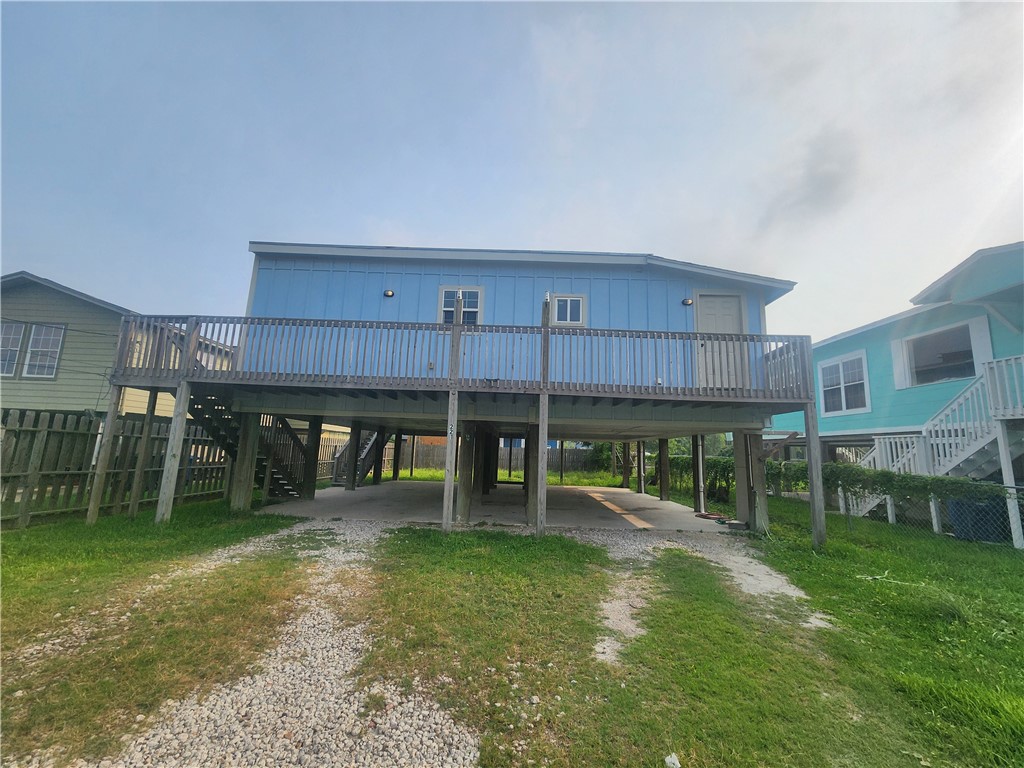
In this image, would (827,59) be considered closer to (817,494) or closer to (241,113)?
(817,494)

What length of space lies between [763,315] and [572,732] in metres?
9.83

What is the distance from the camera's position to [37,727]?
2348mm

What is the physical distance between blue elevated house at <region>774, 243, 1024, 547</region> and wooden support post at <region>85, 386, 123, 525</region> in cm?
1567

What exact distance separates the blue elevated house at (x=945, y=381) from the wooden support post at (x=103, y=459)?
51.4ft

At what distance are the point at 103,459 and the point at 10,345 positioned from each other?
9417 mm

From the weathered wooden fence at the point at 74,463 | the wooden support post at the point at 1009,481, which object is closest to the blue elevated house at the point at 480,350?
the weathered wooden fence at the point at 74,463

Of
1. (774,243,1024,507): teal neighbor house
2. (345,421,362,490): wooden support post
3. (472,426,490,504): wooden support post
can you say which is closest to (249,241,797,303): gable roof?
(774,243,1024,507): teal neighbor house

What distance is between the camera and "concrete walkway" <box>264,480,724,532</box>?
9055 millimetres

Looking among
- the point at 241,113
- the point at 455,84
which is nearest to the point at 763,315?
the point at 455,84

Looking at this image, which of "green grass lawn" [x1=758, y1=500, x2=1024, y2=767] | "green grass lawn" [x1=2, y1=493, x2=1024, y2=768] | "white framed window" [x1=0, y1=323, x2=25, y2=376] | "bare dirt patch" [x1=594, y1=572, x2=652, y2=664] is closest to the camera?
"green grass lawn" [x1=2, y1=493, x2=1024, y2=768]

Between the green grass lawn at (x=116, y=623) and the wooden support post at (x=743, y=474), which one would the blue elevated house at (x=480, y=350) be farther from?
the green grass lawn at (x=116, y=623)

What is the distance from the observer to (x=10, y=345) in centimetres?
1232

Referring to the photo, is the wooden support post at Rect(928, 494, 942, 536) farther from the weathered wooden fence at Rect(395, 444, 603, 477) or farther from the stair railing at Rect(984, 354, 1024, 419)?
the weathered wooden fence at Rect(395, 444, 603, 477)

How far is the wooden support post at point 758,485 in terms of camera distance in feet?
28.0
